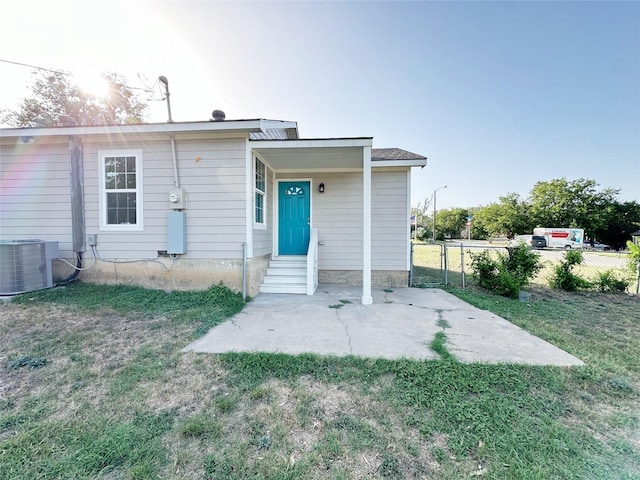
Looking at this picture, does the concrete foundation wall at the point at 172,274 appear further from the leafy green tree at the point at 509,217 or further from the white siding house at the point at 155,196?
the leafy green tree at the point at 509,217

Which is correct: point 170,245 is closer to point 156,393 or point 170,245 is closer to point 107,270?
point 107,270

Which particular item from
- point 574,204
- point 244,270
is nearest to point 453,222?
point 574,204

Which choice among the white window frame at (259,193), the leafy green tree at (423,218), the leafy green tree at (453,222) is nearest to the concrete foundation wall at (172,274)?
the white window frame at (259,193)

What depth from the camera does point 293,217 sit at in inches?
275

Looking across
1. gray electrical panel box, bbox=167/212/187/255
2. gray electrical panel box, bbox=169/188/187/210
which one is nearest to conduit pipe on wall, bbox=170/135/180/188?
gray electrical panel box, bbox=169/188/187/210

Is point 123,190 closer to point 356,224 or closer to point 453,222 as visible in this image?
point 356,224

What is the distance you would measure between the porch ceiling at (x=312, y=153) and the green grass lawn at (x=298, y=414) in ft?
11.4

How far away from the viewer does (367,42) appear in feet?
24.8

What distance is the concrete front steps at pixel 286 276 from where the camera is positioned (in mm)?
5785

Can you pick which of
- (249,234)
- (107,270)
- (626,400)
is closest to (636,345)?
(626,400)

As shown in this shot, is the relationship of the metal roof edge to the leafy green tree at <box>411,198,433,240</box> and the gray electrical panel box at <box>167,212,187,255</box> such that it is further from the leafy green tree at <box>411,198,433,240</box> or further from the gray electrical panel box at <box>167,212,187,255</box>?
the leafy green tree at <box>411,198,433,240</box>

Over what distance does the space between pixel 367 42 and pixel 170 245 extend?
24.7 feet

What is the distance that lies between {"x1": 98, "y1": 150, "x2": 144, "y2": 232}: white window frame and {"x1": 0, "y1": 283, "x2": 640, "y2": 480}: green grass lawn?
2.42m

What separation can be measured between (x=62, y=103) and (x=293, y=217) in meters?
17.5
